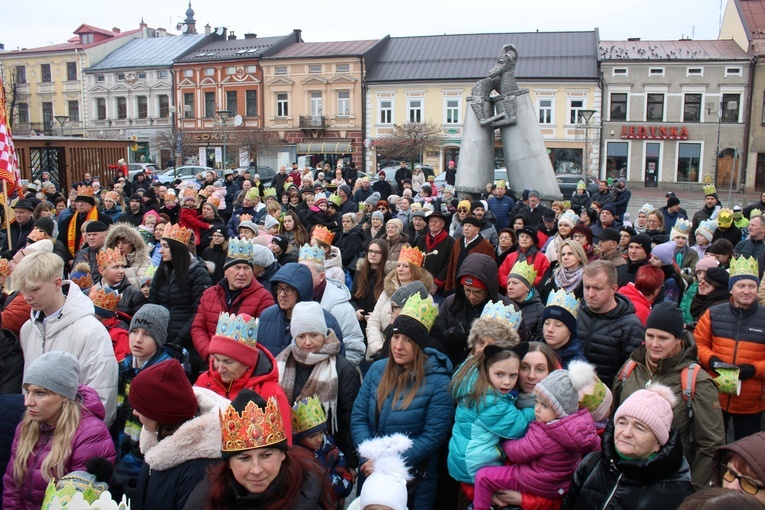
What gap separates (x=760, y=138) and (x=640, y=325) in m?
42.9

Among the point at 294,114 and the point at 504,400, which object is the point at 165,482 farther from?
the point at 294,114

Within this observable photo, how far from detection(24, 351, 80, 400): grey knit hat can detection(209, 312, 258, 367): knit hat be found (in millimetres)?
722

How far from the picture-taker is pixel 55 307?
4.18 metres

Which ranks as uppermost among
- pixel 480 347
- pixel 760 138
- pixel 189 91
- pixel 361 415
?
pixel 189 91

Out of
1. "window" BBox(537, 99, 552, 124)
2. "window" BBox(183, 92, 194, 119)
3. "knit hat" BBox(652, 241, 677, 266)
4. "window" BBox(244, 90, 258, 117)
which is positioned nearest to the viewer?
"knit hat" BBox(652, 241, 677, 266)

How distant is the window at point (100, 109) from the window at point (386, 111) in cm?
2292

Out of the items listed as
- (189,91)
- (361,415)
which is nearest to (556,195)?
(361,415)

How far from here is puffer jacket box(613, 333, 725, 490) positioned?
3.62m

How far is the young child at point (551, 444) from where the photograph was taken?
3336 millimetres

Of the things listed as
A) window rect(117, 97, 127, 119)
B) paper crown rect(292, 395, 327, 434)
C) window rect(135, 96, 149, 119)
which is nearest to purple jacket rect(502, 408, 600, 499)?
paper crown rect(292, 395, 327, 434)

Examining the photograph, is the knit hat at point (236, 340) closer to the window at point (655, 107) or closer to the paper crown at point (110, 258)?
the paper crown at point (110, 258)

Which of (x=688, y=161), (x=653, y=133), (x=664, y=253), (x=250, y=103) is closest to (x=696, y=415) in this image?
(x=664, y=253)

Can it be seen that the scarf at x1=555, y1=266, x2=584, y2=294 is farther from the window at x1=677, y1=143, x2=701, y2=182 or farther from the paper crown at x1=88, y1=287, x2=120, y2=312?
the window at x1=677, y1=143, x2=701, y2=182

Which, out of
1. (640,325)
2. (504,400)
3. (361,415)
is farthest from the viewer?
(640,325)
